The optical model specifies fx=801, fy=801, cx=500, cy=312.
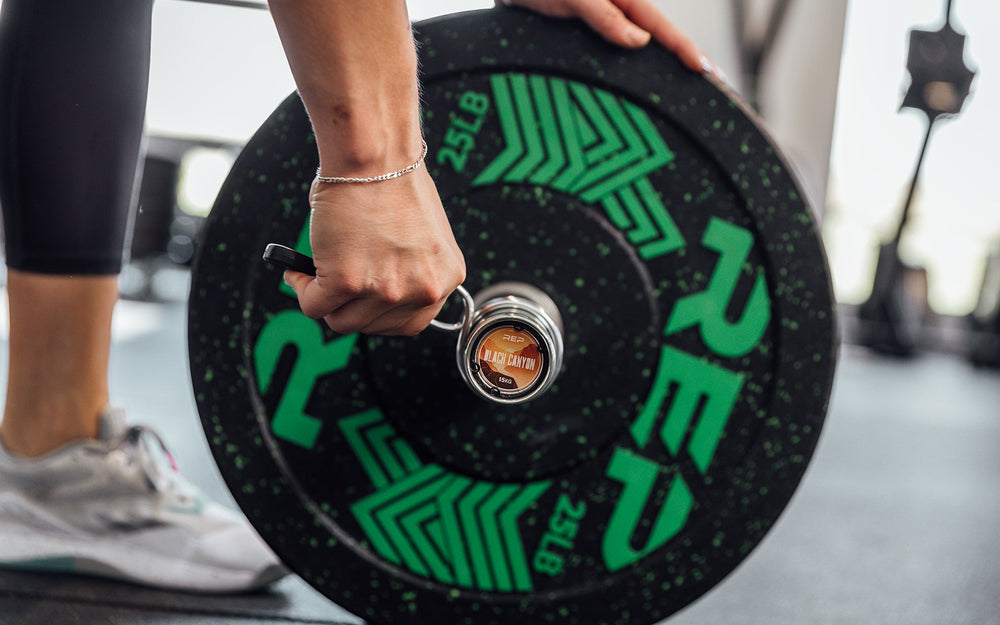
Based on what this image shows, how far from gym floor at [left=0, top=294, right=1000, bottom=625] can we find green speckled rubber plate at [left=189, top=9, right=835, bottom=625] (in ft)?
0.52

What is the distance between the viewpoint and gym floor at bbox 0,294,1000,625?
29.0 inches

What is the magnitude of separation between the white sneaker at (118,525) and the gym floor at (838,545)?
0.7 inches

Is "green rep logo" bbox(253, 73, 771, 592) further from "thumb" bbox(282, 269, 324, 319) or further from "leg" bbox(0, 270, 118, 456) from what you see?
"leg" bbox(0, 270, 118, 456)

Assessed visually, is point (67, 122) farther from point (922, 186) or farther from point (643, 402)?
point (922, 186)

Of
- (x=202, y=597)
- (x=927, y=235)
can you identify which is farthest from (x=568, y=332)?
(x=927, y=235)

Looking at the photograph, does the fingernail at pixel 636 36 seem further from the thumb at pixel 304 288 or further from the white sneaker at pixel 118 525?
the white sneaker at pixel 118 525

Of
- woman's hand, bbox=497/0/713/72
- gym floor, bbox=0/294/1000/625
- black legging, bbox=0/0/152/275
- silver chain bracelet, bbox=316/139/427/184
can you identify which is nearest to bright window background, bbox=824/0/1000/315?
gym floor, bbox=0/294/1000/625

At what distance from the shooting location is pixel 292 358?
0.65 meters

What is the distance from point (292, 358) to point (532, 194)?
0.77 ft

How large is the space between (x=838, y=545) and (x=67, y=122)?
3.55 ft

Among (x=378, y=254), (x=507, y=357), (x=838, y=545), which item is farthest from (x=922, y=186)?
(x=378, y=254)

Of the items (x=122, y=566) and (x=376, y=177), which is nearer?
(x=376, y=177)

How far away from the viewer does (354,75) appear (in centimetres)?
48

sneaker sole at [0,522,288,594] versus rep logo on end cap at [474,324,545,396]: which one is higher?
rep logo on end cap at [474,324,545,396]
